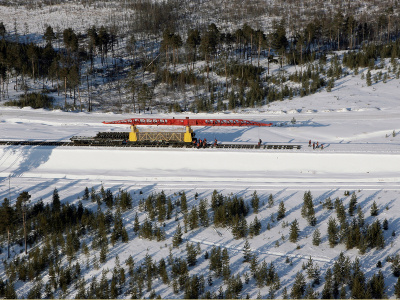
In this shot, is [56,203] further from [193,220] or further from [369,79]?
[369,79]

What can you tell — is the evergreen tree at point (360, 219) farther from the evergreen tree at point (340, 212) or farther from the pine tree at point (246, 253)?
the pine tree at point (246, 253)

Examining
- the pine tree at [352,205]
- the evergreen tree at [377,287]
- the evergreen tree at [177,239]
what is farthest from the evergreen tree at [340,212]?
the evergreen tree at [177,239]

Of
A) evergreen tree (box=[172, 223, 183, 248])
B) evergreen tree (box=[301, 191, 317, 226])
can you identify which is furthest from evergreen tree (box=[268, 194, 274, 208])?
evergreen tree (box=[172, 223, 183, 248])

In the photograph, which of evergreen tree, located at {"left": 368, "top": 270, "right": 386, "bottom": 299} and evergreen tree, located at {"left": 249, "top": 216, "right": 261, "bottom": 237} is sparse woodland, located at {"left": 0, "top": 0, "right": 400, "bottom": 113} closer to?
evergreen tree, located at {"left": 249, "top": 216, "right": 261, "bottom": 237}

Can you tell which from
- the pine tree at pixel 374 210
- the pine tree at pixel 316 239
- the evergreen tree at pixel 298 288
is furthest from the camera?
the pine tree at pixel 374 210

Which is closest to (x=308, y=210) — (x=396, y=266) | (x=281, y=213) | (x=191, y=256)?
(x=281, y=213)

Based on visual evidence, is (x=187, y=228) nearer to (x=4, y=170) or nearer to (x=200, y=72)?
(x=4, y=170)
